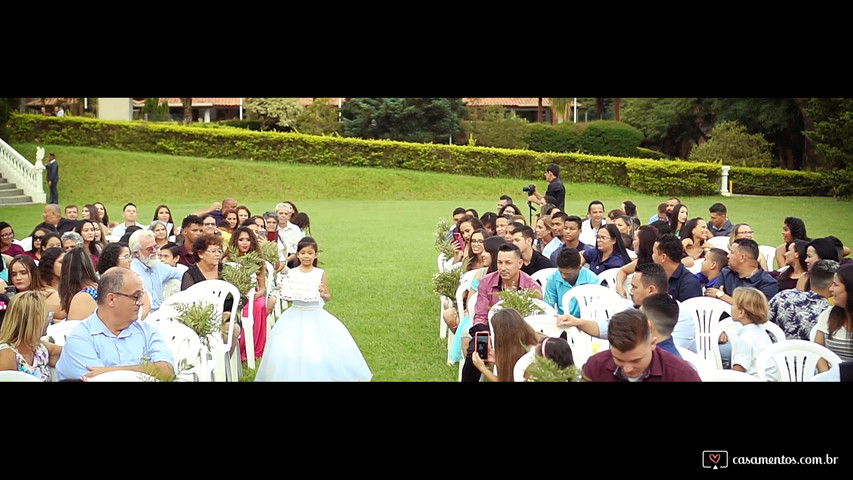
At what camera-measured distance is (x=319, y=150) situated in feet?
103

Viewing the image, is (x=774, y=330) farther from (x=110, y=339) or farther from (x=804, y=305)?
(x=110, y=339)

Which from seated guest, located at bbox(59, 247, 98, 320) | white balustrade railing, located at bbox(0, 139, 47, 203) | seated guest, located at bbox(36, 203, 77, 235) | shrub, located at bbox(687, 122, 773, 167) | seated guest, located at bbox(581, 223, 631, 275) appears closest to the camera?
seated guest, located at bbox(59, 247, 98, 320)

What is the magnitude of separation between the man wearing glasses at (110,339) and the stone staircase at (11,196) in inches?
843

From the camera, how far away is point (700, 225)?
27.4ft

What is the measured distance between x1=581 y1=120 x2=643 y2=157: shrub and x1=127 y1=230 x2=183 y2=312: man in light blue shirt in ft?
97.1

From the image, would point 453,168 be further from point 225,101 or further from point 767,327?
point 767,327

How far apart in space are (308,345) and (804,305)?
380 centimetres

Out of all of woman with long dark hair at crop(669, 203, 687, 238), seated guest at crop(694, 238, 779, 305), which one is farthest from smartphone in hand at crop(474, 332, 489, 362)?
woman with long dark hair at crop(669, 203, 687, 238)

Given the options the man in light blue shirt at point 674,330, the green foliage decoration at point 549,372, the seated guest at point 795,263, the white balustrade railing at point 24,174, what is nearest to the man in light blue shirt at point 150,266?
the man in light blue shirt at point 674,330

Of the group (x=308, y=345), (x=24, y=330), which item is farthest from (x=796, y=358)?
(x=24, y=330)

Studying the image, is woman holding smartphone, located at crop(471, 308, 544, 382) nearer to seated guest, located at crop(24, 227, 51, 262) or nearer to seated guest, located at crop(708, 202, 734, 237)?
seated guest, located at crop(24, 227, 51, 262)

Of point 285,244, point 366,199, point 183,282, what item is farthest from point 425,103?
point 183,282

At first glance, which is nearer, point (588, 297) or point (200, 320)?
point (200, 320)

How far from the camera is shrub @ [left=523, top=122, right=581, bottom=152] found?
3481 centimetres
